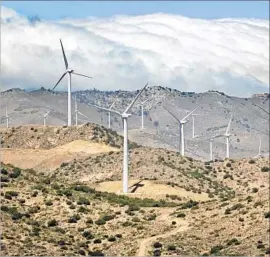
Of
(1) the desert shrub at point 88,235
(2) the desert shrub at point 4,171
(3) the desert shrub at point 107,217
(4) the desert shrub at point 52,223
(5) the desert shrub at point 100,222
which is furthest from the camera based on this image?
(2) the desert shrub at point 4,171

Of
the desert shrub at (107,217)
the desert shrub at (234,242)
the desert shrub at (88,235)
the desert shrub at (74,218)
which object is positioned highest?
the desert shrub at (234,242)

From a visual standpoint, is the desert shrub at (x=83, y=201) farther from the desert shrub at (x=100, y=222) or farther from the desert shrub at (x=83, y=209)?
the desert shrub at (x=100, y=222)

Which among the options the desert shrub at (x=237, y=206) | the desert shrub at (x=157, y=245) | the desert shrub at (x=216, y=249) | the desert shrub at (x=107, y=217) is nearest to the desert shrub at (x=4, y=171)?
the desert shrub at (x=107, y=217)

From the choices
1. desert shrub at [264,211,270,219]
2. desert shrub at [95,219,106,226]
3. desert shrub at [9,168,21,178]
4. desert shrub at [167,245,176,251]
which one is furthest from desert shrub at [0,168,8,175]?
desert shrub at [264,211,270,219]

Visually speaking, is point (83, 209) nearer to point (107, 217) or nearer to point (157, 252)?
point (107, 217)

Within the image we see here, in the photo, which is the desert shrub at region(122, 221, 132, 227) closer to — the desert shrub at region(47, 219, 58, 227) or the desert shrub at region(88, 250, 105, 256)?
the desert shrub at region(47, 219, 58, 227)

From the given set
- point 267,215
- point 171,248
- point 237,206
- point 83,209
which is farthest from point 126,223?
point 171,248

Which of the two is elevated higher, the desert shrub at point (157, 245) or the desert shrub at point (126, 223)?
the desert shrub at point (157, 245)

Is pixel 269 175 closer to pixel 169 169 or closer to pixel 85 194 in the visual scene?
pixel 169 169

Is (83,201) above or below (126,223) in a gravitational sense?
above

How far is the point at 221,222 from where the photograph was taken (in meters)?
105

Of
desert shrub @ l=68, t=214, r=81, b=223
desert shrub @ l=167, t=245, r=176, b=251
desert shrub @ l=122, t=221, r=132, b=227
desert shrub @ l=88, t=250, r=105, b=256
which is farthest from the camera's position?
desert shrub @ l=68, t=214, r=81, b=223

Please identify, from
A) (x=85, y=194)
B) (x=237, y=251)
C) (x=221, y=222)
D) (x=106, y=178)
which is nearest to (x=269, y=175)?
(x=106, y=178)

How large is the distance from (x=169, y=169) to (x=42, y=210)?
77.9 m
